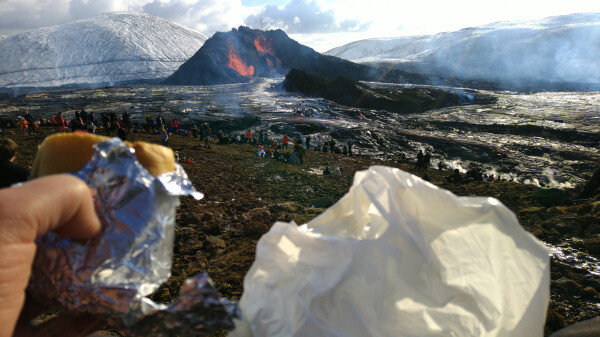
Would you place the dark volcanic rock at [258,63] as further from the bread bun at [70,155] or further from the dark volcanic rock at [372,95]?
the bread bun at [70,155]

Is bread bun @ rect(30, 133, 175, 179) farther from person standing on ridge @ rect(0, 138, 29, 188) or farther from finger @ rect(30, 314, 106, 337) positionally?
person standing on ridge @ rect(0, 138, 29, 188)

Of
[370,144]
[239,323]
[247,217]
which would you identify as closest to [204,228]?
[247,217]

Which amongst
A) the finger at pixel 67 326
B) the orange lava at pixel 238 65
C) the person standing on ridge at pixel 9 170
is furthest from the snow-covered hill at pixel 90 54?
the finger at pixel 67 326

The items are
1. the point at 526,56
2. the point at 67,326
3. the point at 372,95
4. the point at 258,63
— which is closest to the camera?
the point at 67,326

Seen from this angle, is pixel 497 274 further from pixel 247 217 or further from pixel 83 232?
pixel 247 217

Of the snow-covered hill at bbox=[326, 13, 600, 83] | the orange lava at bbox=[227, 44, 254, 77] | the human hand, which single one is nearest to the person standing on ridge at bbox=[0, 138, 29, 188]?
the human hand

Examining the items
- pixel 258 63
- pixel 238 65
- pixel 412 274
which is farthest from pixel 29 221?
pixel 258 63

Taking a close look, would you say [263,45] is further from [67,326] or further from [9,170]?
[67,326]
